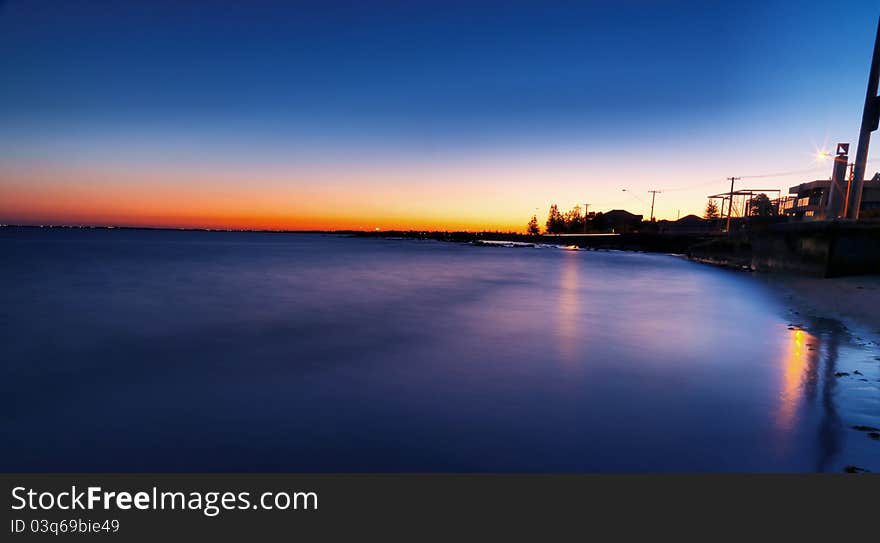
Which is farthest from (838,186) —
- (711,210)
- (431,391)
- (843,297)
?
(711,210)

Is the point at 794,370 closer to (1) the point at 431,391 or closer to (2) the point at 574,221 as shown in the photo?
(1) the point at 431,391

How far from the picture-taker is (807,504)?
12.7ft

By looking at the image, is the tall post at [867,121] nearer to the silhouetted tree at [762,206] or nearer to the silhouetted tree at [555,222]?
the silhouetted tree at [762,206]

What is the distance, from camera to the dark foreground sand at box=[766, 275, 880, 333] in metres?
12.6

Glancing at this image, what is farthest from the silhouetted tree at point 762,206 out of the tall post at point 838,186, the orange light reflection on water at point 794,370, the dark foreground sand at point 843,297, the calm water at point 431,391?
the orange light reflection on water at point 794,370

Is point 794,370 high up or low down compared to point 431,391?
up

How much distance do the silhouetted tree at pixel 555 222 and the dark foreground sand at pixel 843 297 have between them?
514 feet

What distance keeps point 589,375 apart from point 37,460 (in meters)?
8.35

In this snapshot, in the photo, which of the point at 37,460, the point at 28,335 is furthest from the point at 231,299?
the point at 37,460

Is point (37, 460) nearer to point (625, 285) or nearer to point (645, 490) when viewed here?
point (645, 490)

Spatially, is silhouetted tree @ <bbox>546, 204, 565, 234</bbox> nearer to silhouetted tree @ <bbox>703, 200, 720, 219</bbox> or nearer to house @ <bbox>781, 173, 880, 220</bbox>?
silhouetted tree @ <bbox>703, 200, 720, 219</bbox>

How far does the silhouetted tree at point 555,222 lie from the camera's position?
174 metres

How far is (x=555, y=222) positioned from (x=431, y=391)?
583ft

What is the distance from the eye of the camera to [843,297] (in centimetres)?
1503
